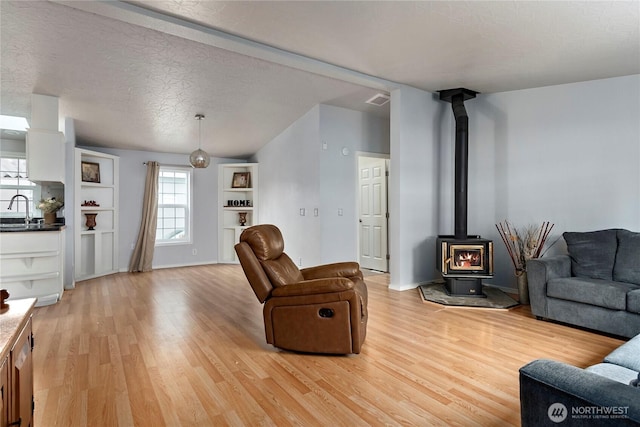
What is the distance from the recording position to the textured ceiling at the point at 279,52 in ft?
8.76

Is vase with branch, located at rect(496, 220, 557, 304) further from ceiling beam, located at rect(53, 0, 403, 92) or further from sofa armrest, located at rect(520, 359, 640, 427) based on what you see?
sofa armrest, located at rect(520, 359, 640, 427)

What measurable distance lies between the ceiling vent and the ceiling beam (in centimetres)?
82

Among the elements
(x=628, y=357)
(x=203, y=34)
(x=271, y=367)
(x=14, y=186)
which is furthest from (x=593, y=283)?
(x=14, y=186)

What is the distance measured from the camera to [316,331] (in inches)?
99.8

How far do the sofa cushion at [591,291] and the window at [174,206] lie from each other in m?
6.29

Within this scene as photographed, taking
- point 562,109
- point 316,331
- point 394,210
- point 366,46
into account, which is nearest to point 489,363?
point 316,331

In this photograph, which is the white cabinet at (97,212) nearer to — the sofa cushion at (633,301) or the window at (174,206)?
the window at (174,206)

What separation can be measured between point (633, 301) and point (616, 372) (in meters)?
1.73

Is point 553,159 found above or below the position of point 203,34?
below

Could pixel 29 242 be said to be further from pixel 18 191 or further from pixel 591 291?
pixel 591 291

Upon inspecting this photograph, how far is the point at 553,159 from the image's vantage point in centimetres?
416

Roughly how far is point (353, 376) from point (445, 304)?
2021 mm

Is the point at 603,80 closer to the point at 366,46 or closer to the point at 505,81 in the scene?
the point at 505,81

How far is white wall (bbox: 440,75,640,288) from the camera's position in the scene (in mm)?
3698
